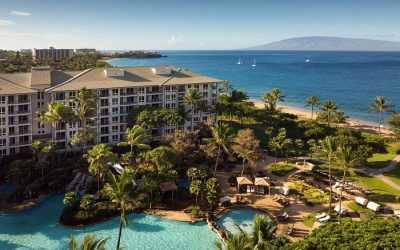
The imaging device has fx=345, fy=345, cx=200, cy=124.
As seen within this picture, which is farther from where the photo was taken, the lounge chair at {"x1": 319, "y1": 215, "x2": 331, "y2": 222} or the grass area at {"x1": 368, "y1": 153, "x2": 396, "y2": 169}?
the grass area at {"x1": 368, "y1": 153, "x2": 396, "y2": 169}

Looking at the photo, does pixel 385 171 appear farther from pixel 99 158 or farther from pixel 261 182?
pixel 99 158

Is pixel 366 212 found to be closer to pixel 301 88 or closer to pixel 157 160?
pixel 157 160

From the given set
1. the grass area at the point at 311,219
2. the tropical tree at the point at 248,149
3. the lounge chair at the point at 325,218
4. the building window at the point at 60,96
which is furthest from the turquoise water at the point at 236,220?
the building window at the point at 60,96

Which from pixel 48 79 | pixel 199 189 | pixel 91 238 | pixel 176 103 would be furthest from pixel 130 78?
pixel 91 238

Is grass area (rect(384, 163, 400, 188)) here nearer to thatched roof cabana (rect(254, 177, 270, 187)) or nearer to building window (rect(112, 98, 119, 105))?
thatched roof cabana (rect(254, 177, 270, 187))

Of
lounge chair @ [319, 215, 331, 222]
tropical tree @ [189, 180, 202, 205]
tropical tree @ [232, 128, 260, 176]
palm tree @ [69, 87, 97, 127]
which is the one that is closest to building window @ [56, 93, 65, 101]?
palm tree @ [69, 87, 97, 127]

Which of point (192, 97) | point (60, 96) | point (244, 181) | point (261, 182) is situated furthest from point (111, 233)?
point (192, 97)

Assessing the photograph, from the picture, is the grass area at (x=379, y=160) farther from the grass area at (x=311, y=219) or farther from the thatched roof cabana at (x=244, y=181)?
the thatched roof cabana at (x=244, y=181)
